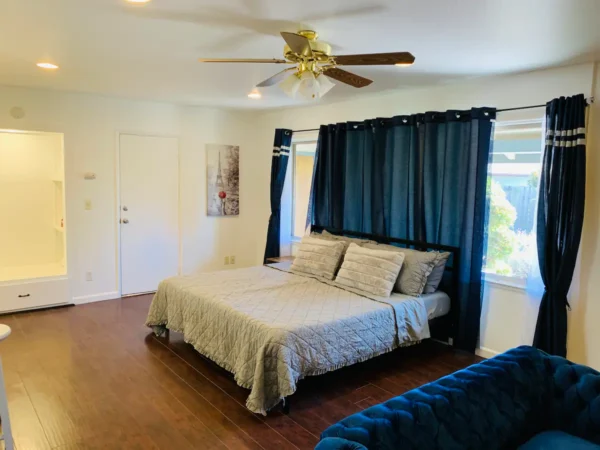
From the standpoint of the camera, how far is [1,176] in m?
5.20

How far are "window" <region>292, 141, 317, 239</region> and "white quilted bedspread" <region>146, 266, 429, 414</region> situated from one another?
2.08m

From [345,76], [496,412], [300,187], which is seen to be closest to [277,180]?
[300,187]

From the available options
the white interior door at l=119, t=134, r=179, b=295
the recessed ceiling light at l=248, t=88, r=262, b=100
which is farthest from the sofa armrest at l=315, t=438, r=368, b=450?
the white interior door at l=119, t=134, r=179, b=295

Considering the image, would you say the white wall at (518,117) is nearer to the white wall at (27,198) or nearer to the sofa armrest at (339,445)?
the sofa armrest at (339,445)

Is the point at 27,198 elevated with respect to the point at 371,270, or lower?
elevated

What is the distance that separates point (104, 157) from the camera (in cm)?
511

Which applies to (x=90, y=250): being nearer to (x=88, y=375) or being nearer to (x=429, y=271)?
(x=88, y=375)

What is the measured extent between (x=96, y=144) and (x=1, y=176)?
48.9 inches

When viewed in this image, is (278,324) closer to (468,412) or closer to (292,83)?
(468,412)

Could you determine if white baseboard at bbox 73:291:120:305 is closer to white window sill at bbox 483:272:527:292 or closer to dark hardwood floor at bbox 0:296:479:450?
dark hardwood floor at bbox 0:296:479:450

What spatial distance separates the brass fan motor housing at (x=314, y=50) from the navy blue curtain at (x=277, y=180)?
289 centimetres

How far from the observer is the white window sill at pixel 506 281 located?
11.7 feet

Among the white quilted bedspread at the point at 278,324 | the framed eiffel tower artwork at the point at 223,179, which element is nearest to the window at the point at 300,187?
the framed eiffel tower artwork at the point at 223,179

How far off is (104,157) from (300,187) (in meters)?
2.49
